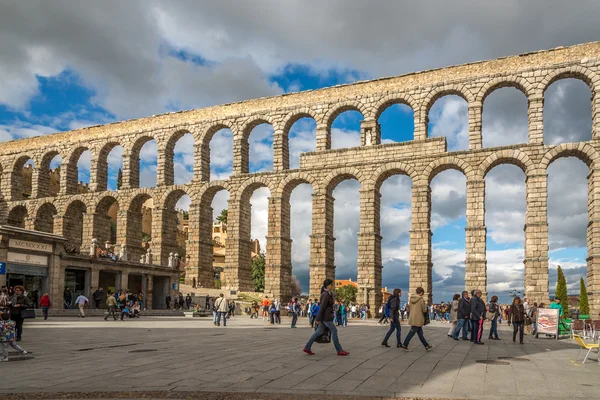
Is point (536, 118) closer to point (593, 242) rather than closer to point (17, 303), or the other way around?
point (593, 242)

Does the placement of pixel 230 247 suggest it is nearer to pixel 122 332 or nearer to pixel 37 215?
pixel 37 215

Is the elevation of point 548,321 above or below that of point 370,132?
below

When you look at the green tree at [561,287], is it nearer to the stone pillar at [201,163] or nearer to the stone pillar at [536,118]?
the stone pillar at [536,118]

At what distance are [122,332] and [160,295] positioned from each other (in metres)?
22.0

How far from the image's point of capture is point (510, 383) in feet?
33.0

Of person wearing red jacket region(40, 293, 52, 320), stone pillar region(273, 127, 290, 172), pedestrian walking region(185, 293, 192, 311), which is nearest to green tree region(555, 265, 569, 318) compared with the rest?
stone pillar region(273, 127, 290, 172)

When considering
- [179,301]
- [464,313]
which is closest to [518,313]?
[464,313]

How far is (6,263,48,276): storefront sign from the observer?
88.7 feet

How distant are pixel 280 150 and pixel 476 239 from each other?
1802 centimetres

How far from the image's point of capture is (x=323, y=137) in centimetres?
4803

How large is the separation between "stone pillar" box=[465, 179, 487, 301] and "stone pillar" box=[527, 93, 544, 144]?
4690 millimetres

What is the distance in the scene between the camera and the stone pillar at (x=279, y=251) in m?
46.6

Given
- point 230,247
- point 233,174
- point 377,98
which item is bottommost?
point 230,247

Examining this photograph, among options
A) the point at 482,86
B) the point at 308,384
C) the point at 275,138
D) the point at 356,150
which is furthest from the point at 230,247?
the point at 308,384
